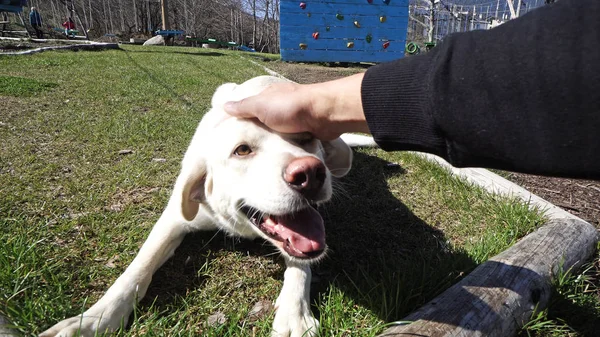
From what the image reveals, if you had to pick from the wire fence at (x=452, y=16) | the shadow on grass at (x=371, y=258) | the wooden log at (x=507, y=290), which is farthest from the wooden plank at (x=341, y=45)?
the wooden log at (x=507, y=290)

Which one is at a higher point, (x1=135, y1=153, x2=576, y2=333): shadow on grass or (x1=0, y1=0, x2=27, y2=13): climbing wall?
(x1=0, y1=0, x2=27, y2=13): climbing wall

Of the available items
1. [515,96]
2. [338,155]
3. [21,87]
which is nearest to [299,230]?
[338,155]

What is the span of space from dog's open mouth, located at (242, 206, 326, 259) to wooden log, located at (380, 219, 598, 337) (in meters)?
0.48

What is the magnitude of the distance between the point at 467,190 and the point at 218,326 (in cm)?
239

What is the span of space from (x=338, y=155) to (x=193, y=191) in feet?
3.12

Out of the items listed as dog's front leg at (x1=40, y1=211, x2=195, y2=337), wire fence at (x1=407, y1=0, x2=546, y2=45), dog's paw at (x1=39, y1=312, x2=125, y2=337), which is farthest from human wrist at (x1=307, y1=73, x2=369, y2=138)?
wire fence at (x1=407, y1=0, x2=546, y2=45)

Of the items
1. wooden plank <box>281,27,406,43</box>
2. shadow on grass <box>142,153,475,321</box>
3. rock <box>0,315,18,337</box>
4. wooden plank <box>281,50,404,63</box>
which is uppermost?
wooden plank <box>281,27,406,43</box>

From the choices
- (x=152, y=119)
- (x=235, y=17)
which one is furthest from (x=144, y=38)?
(x=152, y=119)

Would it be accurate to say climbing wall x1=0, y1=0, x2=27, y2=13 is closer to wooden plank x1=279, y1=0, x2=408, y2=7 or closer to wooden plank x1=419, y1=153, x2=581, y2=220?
wooden plank x1=279, y1=0, x2=408, y2=7

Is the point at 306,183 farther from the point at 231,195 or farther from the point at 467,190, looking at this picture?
the point at 467,190

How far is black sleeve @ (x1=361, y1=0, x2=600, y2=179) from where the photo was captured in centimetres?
93

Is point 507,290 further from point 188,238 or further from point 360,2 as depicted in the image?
point 360,2

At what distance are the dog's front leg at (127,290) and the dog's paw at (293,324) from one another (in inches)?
25.4

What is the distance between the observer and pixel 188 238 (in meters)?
2.31
